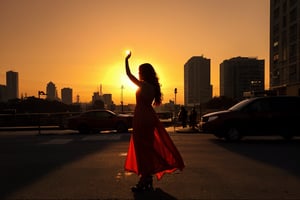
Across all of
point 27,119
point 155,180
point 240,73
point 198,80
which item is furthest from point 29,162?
point 240,73

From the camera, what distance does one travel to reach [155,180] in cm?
806

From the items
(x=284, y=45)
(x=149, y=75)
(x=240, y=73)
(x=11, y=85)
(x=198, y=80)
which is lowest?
(x=149, y=75)

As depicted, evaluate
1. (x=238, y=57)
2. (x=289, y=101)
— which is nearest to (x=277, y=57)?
(x=238, y=57)

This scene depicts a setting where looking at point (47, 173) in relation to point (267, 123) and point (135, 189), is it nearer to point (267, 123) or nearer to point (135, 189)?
point (135, 189)

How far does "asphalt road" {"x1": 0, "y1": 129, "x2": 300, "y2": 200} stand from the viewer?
6902mm

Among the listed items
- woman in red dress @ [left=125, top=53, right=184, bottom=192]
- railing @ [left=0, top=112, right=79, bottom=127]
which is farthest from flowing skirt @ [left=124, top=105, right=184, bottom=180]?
railing @ [left=0, top=112, right=79, bottom=127]

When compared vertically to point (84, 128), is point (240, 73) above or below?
above

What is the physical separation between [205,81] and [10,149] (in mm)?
100809

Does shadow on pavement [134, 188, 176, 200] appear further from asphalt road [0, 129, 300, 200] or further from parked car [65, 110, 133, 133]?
parked car [65, 110, 133, 133]

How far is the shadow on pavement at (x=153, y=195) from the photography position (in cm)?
657

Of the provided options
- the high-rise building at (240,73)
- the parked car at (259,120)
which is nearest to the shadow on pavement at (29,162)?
the parked car at (259,120)

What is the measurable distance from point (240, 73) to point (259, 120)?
117m

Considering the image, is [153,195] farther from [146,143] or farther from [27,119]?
[27,119]

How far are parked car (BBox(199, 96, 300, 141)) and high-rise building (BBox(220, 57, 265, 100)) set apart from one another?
112865mm
